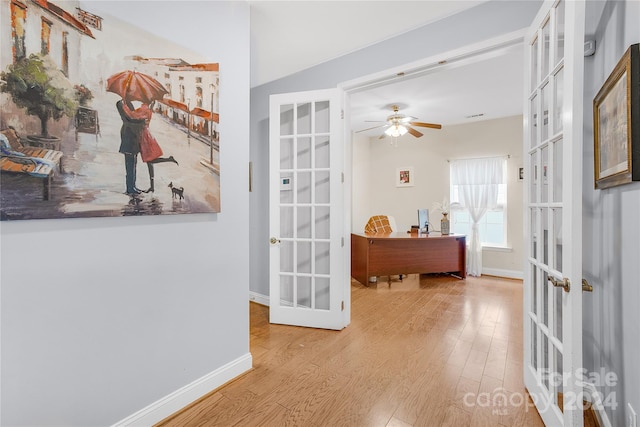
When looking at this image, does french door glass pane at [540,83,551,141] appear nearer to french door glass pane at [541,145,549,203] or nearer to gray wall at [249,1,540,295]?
french door glass pane at [541,145,549,203]

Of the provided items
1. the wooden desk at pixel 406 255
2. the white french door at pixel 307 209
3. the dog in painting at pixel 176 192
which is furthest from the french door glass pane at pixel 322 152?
the wooden desk at pixel 406 255

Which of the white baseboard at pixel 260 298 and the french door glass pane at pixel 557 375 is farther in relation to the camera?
the white baseboard at pixel 260 298

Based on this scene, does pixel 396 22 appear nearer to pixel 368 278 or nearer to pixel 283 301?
pixel 283 301

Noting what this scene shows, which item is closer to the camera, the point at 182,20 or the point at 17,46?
the point at 17,46

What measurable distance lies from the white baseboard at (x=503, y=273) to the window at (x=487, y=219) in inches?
18.0

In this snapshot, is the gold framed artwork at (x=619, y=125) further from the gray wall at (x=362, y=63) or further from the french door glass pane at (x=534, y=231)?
the gray wall at (x=362, y=63)

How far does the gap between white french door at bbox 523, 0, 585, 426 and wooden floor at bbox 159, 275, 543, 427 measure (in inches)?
12.9

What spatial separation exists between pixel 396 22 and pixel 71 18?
2.12m

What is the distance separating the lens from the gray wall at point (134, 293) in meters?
1.16

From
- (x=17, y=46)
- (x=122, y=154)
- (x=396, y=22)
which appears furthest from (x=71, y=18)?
(x=396, y=22)

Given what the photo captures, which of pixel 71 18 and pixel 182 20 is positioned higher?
pixel 182 20

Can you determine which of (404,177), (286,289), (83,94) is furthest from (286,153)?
(404,177)

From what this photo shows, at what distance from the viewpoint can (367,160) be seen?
644 cm

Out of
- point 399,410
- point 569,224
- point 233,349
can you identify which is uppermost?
point 569,224
